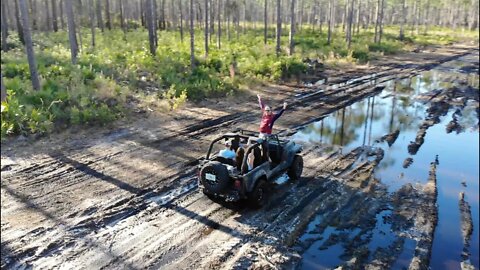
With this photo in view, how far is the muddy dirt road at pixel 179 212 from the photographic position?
6941 millimetres

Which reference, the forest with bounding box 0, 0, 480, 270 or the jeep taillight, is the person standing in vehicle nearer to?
the forest with bounding box 0, 0, 480, 270

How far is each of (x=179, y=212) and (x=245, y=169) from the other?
1530mm

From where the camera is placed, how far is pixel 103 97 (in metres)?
15.3

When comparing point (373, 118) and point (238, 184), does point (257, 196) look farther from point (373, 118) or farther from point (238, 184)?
point (373, 118)

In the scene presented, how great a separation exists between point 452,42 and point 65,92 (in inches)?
2161

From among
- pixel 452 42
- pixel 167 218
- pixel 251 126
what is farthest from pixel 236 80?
pixel 452 42

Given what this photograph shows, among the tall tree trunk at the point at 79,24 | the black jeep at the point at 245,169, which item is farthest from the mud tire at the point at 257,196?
the tall tree trunk at the point at 79,24

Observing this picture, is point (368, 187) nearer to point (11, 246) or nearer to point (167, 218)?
point (167, 218)

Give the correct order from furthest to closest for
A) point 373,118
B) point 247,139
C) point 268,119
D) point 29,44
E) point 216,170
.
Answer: point 373,118
point 29,44
point 268,119
point 247,139
point 216,170

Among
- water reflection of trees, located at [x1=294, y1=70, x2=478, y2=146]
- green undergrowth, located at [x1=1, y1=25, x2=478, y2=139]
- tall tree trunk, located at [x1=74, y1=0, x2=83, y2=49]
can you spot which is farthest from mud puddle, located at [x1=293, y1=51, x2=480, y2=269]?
tall tree trunk, located at [x1=74, y1=0, x2=83, y2=49]

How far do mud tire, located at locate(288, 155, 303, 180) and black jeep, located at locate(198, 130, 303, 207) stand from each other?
111mm

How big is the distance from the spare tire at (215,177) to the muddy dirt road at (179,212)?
559 millimetres

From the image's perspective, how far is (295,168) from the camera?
10039 millimetres

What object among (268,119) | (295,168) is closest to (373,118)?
(295,168)
